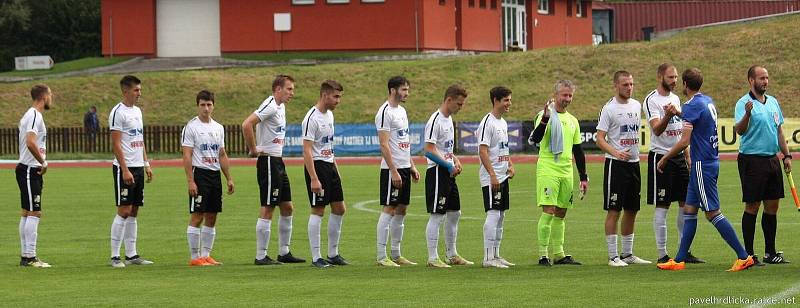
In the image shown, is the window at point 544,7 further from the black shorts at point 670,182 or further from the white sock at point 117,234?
the white sock at point 117,234

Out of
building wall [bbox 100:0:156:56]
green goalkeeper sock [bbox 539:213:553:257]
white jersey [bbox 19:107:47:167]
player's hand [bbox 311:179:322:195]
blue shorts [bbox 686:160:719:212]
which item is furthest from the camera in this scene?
building wall [bbox 100:0:156:56]

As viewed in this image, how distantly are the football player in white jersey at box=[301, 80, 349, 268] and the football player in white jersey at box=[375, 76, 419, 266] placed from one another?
0.51 metres

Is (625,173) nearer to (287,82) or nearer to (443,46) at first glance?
(287,82)

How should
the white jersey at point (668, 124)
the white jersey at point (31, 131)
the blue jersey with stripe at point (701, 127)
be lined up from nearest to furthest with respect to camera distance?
the blue jersey with stripe at point (701, 127)
the white jersey at point (668, 124)
the white jersey at point (31, 131)

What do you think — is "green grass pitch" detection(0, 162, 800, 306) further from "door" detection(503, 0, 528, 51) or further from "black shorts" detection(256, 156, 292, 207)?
"door" detection(503, 0, 528, 51)

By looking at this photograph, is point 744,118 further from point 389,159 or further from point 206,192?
point 206,192

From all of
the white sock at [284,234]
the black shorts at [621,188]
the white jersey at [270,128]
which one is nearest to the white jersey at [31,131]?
the white jersey at [270,128]

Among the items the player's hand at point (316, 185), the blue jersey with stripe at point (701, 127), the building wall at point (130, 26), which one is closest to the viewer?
the blue jersey with stripe at point (701, 127)

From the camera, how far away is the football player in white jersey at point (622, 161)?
15.4m

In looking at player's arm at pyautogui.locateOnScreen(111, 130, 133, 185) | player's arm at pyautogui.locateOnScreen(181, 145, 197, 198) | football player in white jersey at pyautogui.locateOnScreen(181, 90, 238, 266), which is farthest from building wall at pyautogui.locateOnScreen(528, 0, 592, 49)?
player's arm at pyautogui.locateOnScreen(111, 130, 133, 185)

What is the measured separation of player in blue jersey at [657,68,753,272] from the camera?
1423 cm

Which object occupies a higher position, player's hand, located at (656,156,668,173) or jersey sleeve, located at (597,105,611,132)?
jersey sleeve, located at (597,105,611,132)

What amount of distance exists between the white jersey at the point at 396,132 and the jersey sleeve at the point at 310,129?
0.71m

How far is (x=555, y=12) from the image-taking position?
77.3 metres
